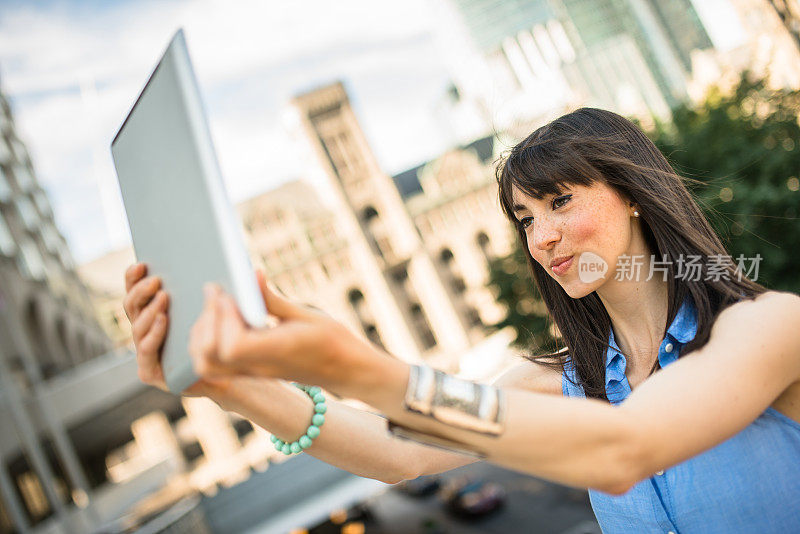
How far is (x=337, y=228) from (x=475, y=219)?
8.26 metres

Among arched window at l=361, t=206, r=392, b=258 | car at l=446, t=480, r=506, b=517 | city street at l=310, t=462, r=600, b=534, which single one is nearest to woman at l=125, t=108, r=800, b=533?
city street at l=310, t=462, r=600, b=534

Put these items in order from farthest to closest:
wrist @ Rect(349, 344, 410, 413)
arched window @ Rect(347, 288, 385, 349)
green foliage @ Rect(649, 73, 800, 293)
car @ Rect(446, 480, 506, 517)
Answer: arched window @ Rect(347, 288, 385, 349), car @ Rect(446, 480, 506, 517), green foliage @ Rect(649, 73, 800, 293), wrist @ Rect(349, 344, 410, 413)

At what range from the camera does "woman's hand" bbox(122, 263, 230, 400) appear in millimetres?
960

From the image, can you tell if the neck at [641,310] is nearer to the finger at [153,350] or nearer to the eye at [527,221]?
the eye at [527,221]

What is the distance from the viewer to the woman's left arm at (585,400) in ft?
2.58

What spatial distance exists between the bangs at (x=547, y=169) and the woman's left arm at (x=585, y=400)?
0.49 m

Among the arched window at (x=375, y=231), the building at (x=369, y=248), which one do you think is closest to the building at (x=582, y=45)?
the building at (x=369, y=248)

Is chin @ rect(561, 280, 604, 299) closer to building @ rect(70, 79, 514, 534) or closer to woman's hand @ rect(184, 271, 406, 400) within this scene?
woman's hand @ rect(184, 271, 406, 400)

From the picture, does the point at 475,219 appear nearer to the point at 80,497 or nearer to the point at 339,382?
the point at 80,497

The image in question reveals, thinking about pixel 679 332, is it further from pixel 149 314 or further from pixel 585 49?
pixel 585 49

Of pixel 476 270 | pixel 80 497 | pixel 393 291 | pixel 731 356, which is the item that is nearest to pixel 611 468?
pixel 731 356

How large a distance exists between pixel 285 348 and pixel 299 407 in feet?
2.27

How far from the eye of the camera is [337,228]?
109ft

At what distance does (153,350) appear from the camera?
987mm
